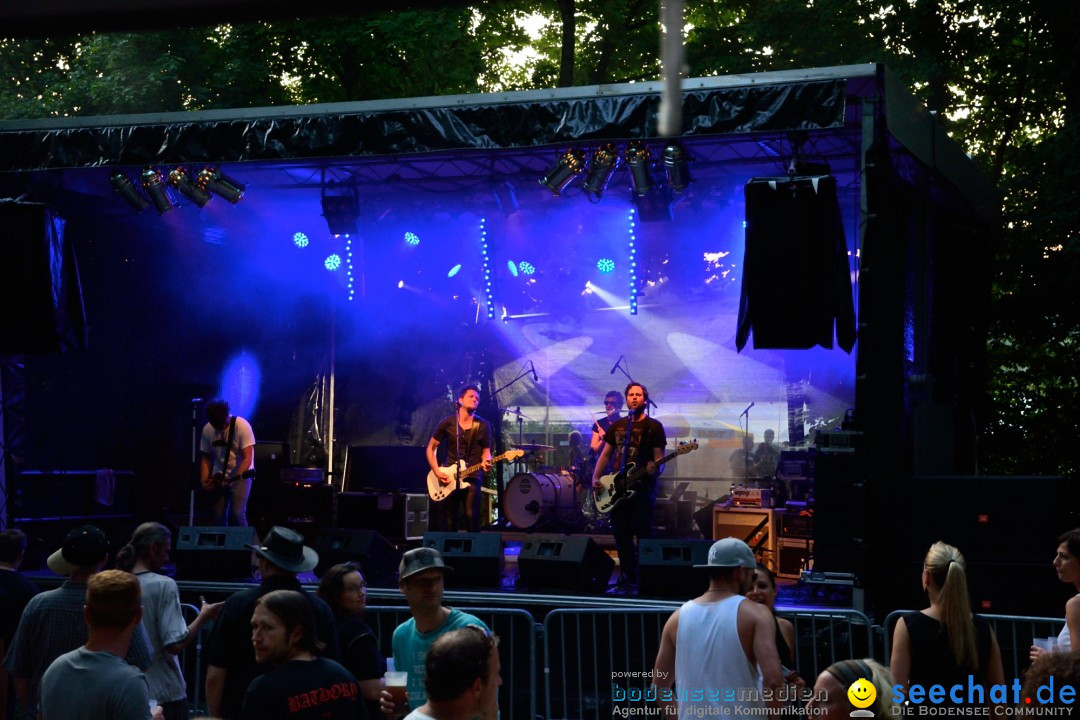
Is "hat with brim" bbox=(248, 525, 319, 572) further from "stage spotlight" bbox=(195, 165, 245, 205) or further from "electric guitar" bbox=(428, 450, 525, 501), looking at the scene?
"stage spotlight" bbox=(195, 165, 245, 205)

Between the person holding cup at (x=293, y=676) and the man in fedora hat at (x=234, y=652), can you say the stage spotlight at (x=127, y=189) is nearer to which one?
the man in fedora hat at (x=234, y=652)

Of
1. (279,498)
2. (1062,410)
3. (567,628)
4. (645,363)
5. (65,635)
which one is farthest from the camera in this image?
(645,363)

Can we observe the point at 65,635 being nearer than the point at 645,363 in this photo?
Yes

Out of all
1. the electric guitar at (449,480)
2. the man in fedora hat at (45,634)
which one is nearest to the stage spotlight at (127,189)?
the electric guitar at (449,480)

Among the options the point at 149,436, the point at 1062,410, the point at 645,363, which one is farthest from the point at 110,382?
the point at 1062,410

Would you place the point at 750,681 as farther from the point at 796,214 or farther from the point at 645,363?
the point at 645,363

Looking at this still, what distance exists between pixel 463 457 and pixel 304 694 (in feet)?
28.1

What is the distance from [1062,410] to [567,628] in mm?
9425

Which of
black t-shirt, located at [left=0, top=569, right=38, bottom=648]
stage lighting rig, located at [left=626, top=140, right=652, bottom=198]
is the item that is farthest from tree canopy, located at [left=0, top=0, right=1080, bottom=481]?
black t-shirt, located at [left=0, top=569, right=38, bottom=648]

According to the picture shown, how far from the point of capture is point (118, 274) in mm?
14781

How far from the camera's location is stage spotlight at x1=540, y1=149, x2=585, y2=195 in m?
11.4

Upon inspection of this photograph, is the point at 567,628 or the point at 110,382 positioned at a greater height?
the point at 110,382

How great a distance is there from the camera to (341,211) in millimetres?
14273

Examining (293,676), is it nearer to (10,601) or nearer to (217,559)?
(10,601)
